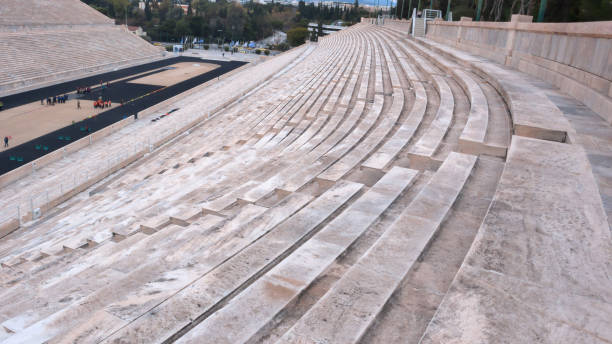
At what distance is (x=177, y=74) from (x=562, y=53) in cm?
4000

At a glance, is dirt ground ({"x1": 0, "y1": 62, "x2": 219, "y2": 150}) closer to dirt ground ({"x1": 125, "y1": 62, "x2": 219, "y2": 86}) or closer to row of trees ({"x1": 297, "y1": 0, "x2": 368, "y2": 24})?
dirt ground ({"x1": 125, "y1": 62, "x2": 219, "y2": 86})

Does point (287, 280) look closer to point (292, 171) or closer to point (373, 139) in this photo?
point (292, 171)

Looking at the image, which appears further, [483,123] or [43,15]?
[43,15]

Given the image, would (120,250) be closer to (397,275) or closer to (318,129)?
(397,275)

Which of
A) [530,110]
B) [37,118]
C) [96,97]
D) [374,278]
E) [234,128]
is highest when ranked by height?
[530,110]

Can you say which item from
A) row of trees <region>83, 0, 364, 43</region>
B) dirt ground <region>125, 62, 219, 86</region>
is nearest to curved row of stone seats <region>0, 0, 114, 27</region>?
dirt ground <region>125, 62, 219, 86</region>

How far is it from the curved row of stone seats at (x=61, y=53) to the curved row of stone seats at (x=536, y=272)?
1418 inches

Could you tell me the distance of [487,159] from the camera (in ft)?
15.6

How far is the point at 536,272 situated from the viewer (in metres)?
2.48

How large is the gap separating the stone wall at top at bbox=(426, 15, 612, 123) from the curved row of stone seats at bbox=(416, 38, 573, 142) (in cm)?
54

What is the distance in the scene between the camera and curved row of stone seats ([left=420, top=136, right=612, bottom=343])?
6.76 feet

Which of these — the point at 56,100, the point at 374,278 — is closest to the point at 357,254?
the point at 374,278

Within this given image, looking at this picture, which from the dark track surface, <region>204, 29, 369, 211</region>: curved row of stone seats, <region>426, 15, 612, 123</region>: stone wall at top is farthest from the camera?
the dark track surface

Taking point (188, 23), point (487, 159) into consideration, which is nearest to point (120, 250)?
point (487, 159)
